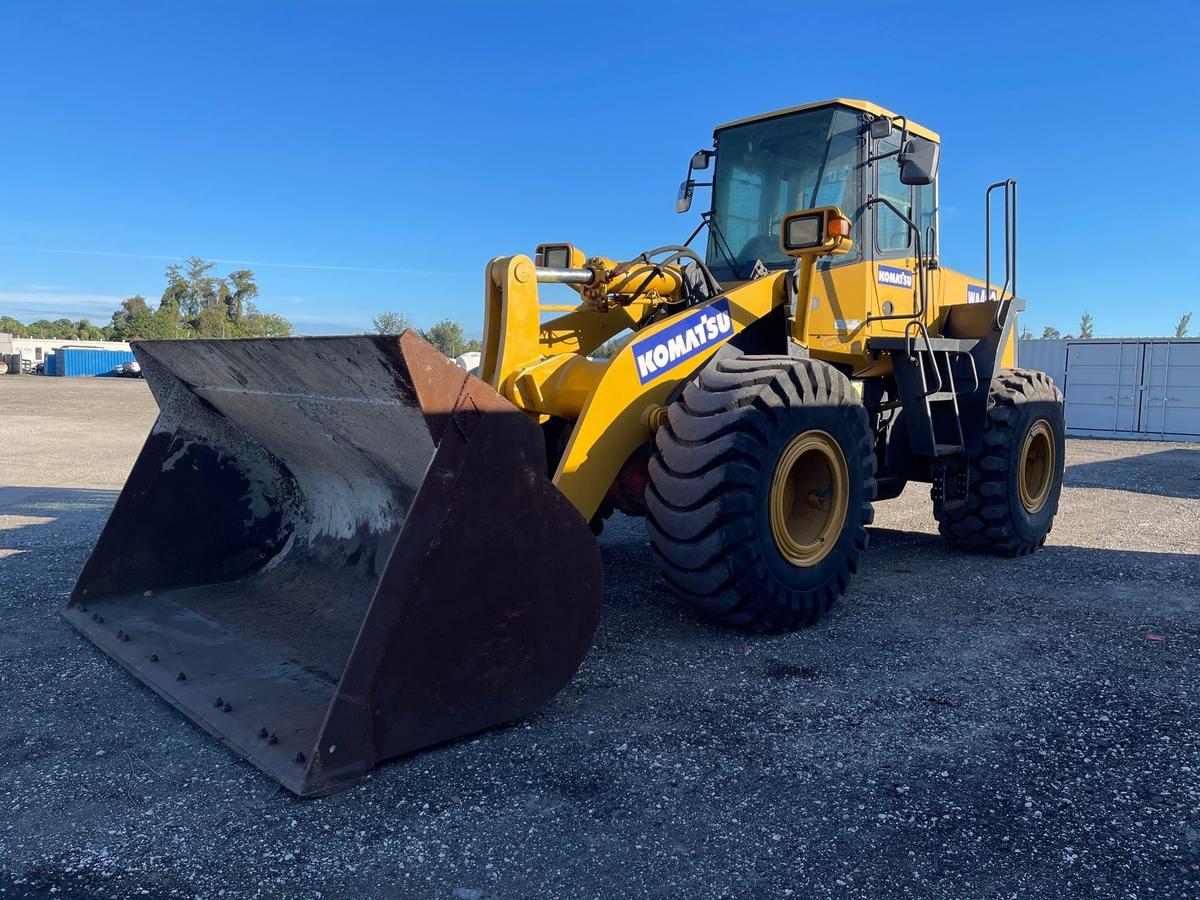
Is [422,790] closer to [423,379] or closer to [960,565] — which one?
Answer: [423,379]

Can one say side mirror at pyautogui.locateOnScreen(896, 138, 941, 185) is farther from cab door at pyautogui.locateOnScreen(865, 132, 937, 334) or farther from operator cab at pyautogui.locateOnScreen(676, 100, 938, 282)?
cab door at pyautogui.locateOnScreen(865, 132, 937, 334)

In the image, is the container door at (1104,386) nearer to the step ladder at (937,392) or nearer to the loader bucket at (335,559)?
the step ladder at (937,392)

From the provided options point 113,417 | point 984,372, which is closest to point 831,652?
point 984,372

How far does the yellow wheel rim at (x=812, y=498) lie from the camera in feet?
14.8

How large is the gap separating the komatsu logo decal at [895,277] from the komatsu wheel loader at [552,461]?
0.02m

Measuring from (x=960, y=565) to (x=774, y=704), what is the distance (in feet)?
11.3

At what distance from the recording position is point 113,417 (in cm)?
2195

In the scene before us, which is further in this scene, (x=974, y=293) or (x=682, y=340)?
(x=974, y=293)

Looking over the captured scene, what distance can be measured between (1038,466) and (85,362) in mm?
71511

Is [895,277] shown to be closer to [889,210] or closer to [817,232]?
[889,210]

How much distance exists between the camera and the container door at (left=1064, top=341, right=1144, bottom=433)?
20.1 meters

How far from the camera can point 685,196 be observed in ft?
20.5

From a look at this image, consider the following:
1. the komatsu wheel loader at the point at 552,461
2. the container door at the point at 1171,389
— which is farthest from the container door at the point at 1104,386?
the komatsu wheel loader at the point at 552,461

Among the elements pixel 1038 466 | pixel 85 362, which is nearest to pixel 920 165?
pixel 1038 466
